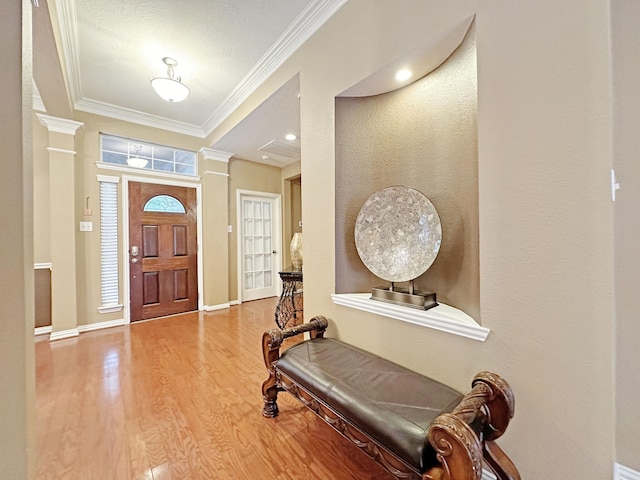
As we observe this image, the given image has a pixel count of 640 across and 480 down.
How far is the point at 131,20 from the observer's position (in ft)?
6.59

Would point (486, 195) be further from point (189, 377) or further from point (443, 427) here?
point (189, 377)

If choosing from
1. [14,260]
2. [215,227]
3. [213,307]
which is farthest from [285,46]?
[213,307]

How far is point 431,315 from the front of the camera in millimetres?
1313

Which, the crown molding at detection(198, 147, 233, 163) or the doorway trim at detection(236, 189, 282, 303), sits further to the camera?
the doorway trim at detection(236, 189, 282, 303)

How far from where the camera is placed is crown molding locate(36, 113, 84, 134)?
9.59ft

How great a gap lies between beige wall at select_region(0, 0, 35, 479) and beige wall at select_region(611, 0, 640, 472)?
193 centimetres

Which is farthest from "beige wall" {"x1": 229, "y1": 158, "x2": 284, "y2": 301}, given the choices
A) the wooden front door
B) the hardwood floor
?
the hardwood floor

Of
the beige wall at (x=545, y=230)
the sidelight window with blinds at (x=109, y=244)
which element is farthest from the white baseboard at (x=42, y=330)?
the beige wall at (x=545, y=230)

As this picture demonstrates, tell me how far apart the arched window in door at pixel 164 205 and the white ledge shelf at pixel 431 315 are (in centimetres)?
331

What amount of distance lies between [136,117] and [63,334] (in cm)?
290

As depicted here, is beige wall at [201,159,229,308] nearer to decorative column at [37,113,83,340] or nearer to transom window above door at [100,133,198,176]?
transom window above door at [100,133,198,176]

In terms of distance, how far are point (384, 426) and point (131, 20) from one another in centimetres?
315

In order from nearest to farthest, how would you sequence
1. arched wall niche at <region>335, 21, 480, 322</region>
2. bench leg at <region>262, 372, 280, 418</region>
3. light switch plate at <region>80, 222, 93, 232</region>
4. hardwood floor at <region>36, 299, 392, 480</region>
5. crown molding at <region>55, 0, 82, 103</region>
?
1. hardwood floor at <region>36, 299, 392, 480</region>
2. arched wall niche at <region>335, 21, 480, 322</region>
3. bench leg at <region>262, 372, 280, 418</region>
4. crown molding at <region>55, 0, 82, 103</region>
5. light switch plate at <region>80, 222, 93, 232</region>

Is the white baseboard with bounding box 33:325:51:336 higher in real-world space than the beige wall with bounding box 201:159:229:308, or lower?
lower
